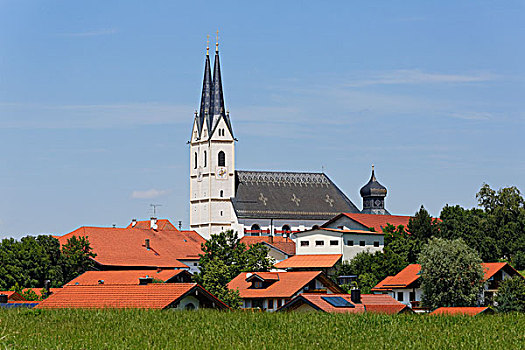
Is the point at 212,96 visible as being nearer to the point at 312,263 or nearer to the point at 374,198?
the point at 374,198

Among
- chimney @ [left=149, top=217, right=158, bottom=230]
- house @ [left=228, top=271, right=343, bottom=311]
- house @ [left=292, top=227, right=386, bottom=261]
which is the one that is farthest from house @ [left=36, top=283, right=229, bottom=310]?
chimney @ [left=149, top=217, right=158, bottom=230]

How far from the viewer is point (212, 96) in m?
134

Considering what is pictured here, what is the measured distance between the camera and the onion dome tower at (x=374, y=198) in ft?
452

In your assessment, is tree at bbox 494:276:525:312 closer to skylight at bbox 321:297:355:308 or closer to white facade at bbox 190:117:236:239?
skylight at bbox 321:297:355:308

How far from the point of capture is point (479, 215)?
4119 inches

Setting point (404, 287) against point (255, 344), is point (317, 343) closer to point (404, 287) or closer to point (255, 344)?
point (255, 344)

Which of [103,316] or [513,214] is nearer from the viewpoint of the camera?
[103,316]

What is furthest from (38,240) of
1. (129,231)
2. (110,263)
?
(129,231)

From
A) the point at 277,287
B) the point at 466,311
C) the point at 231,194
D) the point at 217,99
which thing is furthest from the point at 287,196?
the point at 466,311

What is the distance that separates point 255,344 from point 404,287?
53796 mm

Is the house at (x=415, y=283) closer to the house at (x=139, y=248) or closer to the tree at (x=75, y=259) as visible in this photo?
the house at (x=139, y=248)

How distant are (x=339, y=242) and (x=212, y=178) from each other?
38.9 metres

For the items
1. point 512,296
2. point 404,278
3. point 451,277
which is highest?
point 404,278

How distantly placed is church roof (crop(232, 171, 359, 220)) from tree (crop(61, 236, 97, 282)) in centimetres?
4338
